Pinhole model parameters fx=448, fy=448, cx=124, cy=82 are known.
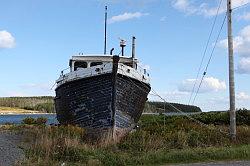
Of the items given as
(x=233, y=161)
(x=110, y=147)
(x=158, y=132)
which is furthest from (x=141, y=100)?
(x=233, y=161)

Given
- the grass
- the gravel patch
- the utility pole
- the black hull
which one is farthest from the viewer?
the black hull

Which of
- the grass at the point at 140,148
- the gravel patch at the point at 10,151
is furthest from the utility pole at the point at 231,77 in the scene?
the gravel patch at the point at 10,151

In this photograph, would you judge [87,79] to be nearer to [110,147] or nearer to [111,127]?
[111,127]

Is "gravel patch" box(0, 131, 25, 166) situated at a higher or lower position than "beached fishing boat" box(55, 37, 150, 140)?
lower

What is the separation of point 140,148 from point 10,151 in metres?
4.53

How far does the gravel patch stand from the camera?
1334 cm

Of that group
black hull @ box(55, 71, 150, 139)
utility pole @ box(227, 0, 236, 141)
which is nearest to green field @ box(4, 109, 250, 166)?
utility pole @ box(227, 0, 236, 141)

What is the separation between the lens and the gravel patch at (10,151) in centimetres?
1334

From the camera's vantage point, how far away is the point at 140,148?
1609 cm

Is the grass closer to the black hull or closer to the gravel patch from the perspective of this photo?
the gravel patch

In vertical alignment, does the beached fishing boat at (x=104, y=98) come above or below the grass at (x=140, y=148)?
above

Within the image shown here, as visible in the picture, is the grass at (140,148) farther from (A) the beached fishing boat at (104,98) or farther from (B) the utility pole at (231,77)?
(A) the beached fishing boat at (104,98)

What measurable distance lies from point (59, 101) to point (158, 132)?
718cm

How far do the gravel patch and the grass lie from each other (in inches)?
12.8
